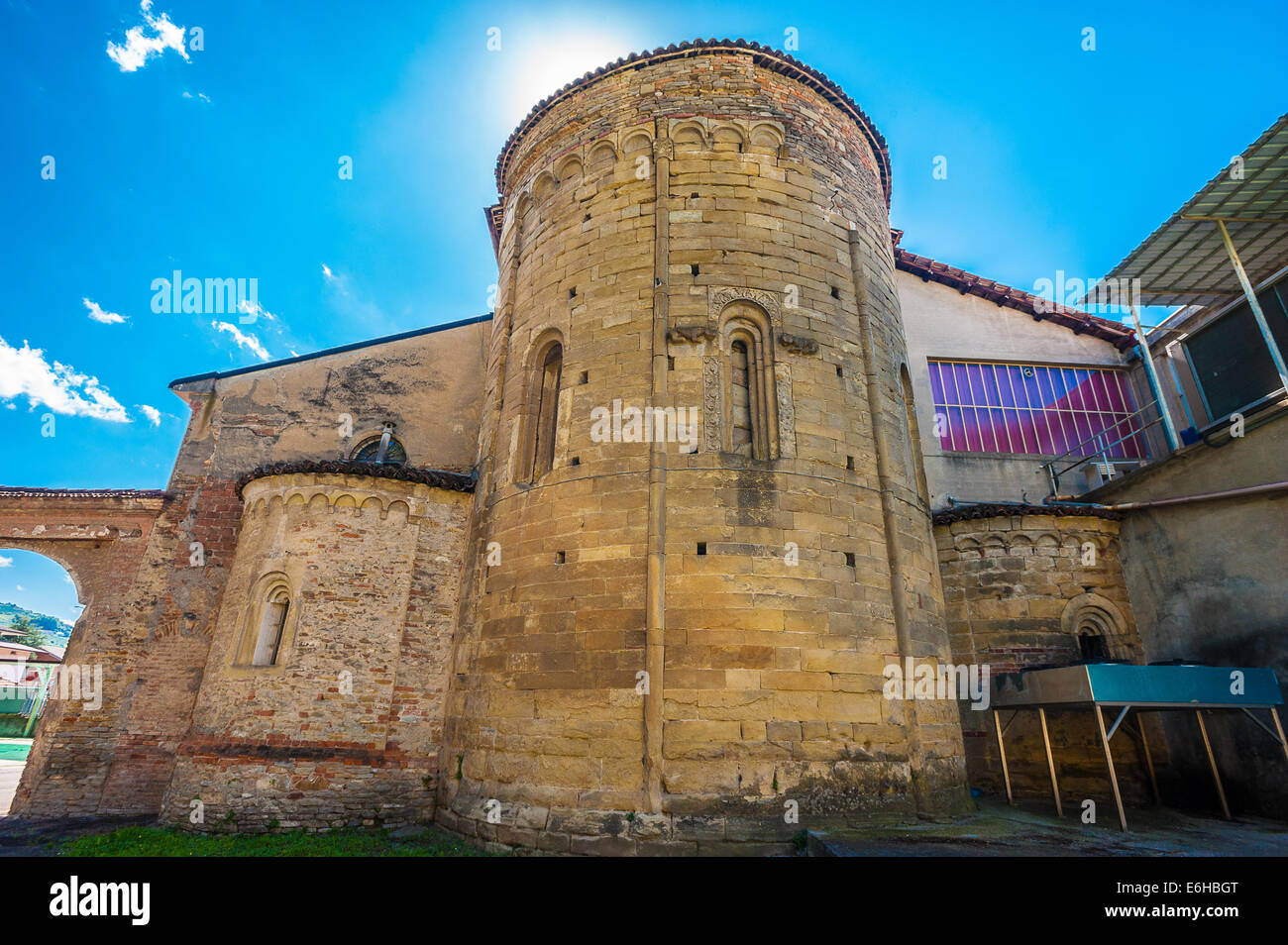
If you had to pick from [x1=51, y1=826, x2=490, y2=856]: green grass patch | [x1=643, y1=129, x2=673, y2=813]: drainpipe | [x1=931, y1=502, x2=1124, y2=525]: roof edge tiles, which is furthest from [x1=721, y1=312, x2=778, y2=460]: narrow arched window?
[x1=51, y1=826, x2=490, y2=856]: green grass patch

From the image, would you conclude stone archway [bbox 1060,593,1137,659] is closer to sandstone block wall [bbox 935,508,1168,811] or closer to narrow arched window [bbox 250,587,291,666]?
sandstone block wall [bbox 935,508,1168,811]

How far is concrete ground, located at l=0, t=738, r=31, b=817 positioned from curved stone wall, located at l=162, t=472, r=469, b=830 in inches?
236

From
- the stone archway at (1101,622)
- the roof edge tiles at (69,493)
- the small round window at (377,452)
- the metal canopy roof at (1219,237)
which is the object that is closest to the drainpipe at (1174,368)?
the metal canopy roof at (1219,237)

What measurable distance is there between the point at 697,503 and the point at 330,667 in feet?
20.4

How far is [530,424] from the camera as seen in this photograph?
34.0 ft

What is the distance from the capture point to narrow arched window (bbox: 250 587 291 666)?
1004 centimetres

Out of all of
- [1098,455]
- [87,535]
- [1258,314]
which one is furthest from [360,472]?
[1098,455]

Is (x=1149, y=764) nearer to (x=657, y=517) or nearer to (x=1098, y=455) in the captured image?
(x=1098, y=455)

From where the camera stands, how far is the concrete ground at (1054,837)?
19.5 ft

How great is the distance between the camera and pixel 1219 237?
38.7 feet

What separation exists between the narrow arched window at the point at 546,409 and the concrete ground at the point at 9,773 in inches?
460
